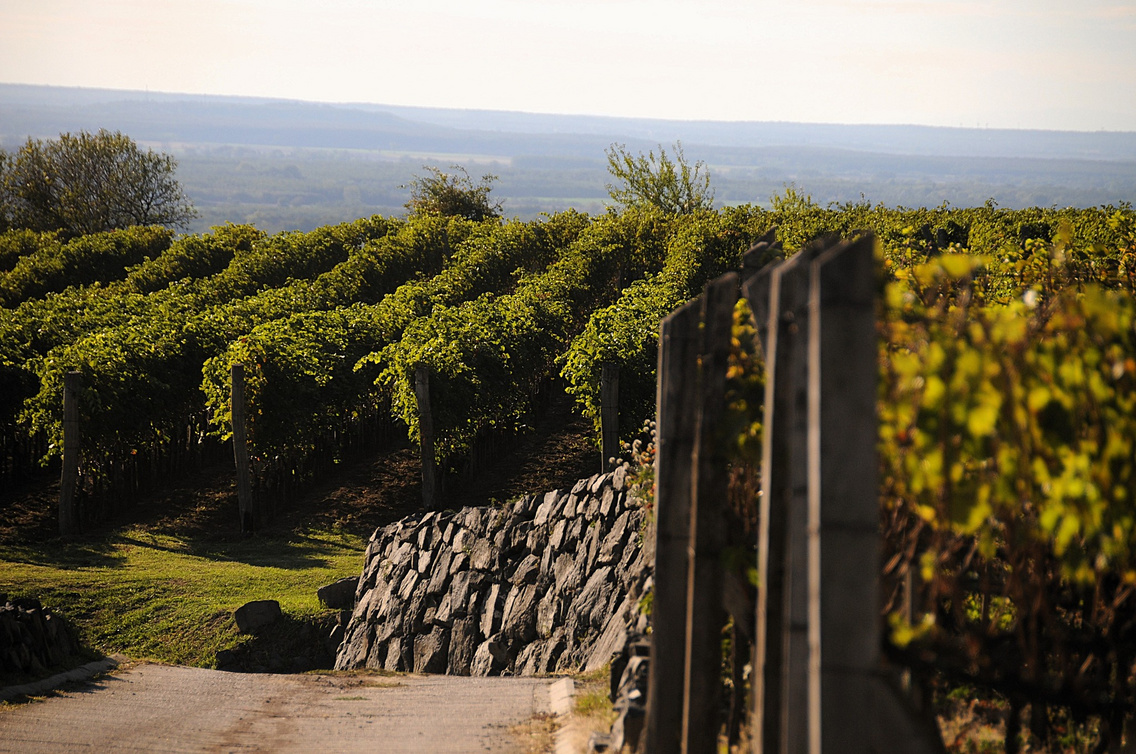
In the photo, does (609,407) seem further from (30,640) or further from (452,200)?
(452,200)

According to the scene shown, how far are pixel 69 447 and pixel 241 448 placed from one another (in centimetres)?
246

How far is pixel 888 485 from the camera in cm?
319

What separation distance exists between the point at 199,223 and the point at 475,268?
636 ft

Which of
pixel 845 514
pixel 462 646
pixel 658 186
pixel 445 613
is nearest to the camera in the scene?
pixel 845 514

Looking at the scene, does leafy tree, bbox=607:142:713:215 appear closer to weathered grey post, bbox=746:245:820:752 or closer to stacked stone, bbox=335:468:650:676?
stacked stone, bbox=335:468:650:676

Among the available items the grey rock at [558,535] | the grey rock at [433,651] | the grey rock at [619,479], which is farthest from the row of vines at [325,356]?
the grey rock at [433,651]

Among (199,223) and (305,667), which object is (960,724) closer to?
(305,667)

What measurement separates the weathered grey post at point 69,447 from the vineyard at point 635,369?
1.73 ft

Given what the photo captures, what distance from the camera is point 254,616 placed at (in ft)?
31.6

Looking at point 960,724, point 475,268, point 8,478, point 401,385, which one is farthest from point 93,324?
point 960,724

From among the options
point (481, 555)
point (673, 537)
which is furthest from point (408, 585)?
point (673, 537)

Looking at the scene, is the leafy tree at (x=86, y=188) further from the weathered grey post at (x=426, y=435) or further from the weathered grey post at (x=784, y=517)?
the weathered grey post at (x=784, y=517)

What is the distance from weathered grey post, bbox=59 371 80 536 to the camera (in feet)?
42.7

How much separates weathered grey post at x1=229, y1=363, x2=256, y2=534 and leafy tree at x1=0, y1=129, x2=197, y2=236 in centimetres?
4392
